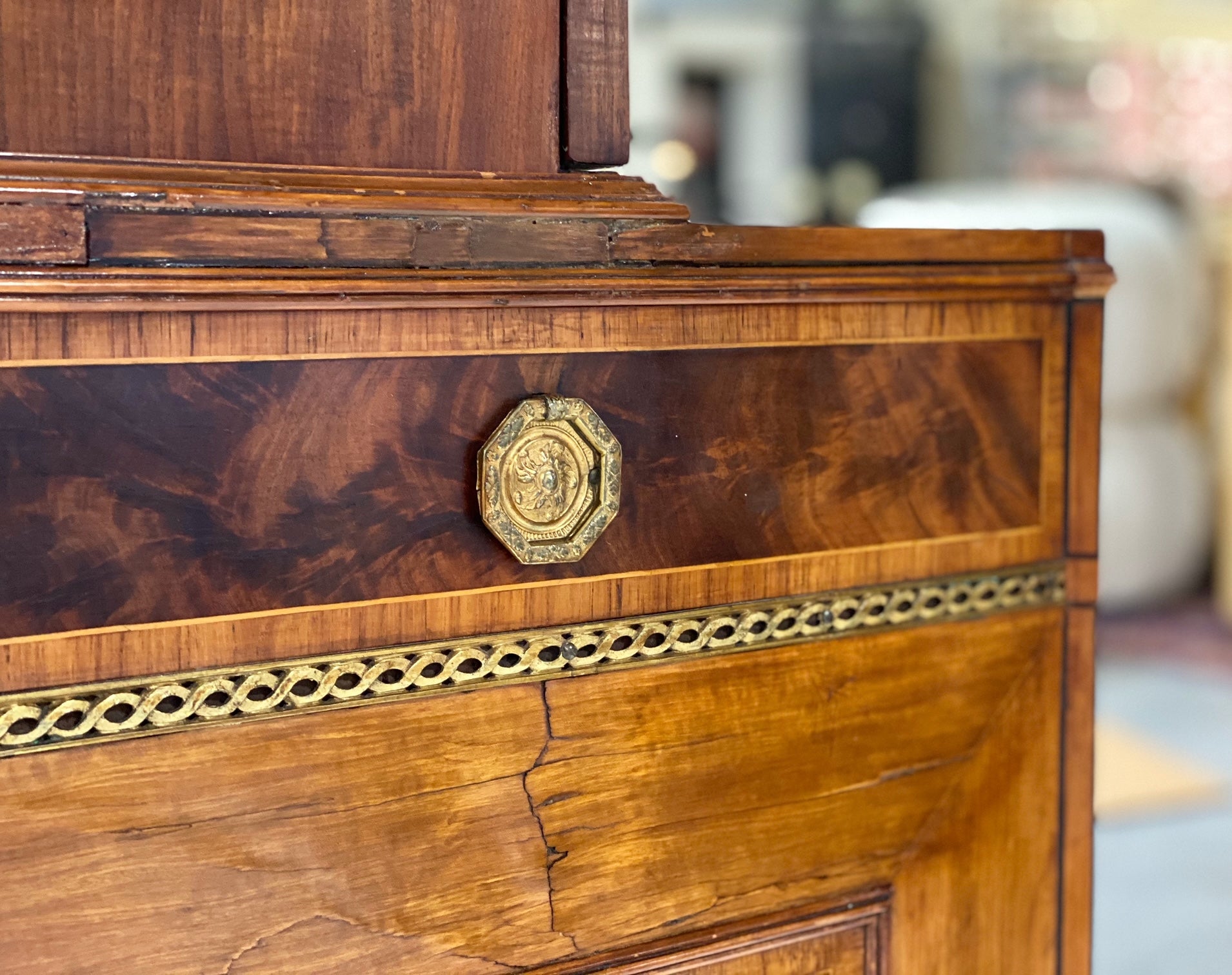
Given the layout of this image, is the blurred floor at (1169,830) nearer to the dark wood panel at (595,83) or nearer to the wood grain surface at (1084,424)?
the wood grain surface at (1084,424)

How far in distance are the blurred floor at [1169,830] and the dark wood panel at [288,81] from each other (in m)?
0.92

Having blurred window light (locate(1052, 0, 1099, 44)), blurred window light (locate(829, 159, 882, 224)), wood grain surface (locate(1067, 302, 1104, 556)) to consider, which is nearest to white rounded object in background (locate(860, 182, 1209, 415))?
wood grain surface (locate(1067, 302, 1104, 556))

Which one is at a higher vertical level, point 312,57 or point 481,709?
point 312,57

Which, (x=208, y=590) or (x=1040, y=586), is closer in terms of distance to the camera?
(x=208, y=590)

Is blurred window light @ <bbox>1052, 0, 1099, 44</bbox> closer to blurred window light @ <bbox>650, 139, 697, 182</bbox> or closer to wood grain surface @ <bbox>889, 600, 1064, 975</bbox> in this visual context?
blurred window light @ <bbox>650, 139, 697, 182</bbox>

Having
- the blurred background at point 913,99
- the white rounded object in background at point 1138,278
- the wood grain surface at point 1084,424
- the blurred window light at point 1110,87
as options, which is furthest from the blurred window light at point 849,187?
the wood grain surface at point 1084,424

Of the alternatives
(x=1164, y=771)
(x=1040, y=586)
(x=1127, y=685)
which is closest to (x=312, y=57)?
(x=1040, y=586)

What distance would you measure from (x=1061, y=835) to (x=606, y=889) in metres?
0.21

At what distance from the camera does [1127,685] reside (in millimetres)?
Answer: 1718

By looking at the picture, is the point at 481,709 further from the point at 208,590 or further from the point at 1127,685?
the point at 1127,685

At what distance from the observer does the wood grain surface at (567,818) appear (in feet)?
1.15

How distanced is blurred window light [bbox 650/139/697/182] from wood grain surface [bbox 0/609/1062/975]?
3314 mm

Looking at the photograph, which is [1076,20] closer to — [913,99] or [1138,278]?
[913,99]

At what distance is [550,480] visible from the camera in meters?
0.39
